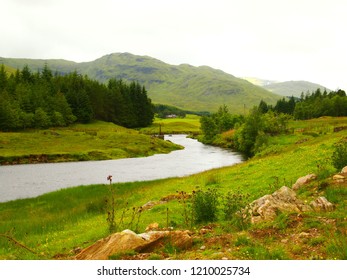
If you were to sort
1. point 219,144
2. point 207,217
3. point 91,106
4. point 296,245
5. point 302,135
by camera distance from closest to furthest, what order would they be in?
point 296,245
point 207,217
point 302,135
point 219,144
point 91,106

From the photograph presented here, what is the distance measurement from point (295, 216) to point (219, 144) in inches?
4276

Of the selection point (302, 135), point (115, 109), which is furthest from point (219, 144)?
point (115, 109)

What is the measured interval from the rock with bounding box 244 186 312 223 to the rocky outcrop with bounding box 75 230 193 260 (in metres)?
3.41

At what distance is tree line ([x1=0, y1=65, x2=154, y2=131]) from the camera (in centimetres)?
10344

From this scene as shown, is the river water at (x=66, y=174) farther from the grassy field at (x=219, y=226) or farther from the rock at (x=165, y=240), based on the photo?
the rock at (x=165, y=240)

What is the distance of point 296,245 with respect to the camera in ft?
31.6

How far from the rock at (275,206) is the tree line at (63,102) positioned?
322ft

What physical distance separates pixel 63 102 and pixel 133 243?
4572 inches

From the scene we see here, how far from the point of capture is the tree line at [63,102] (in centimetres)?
10344

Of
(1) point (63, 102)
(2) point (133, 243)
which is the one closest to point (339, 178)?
(2) point (133, 243)

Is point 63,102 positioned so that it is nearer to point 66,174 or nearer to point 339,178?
point 66,174

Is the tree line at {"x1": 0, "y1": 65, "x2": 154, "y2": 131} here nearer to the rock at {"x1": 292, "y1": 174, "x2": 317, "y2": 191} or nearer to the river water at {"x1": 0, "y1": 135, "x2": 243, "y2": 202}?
the river water at {"x1": 0, "y1": 135, "x2": 243, "y2": 202}

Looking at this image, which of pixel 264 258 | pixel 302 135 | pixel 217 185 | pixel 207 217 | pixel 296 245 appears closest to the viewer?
pixel 264 258

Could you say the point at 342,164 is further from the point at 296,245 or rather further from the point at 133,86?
the point at 133,86
